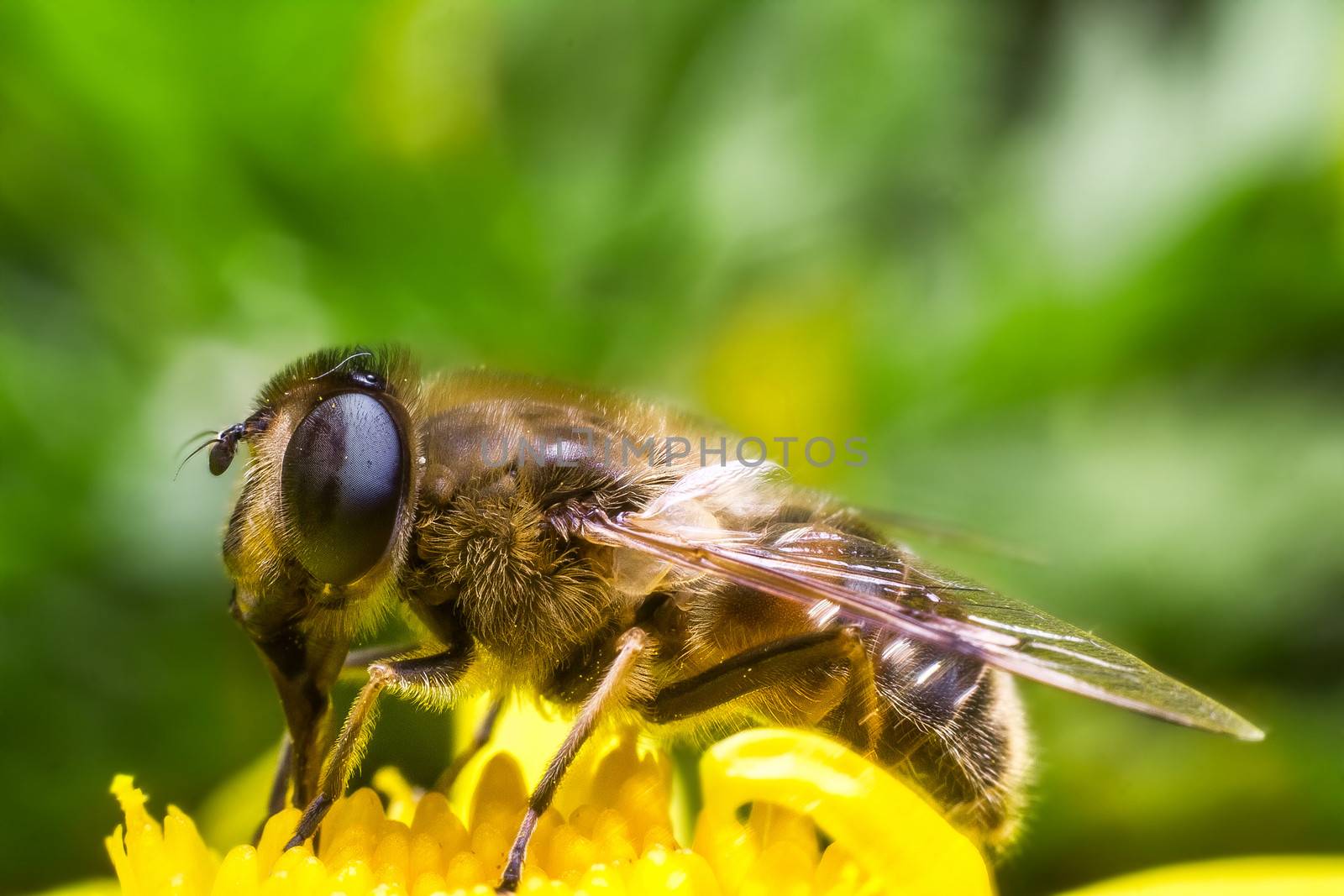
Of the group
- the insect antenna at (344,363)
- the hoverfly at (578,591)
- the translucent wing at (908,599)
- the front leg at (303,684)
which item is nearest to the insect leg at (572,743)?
the hoverfly at (578,591)

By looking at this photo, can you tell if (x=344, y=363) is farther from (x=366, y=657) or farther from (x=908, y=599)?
(x=908, y=599)

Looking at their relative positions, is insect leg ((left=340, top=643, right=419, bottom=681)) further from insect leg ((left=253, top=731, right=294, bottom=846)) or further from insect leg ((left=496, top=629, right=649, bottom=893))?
insect leg ((left=496, top=629, right=649, bottom=893))

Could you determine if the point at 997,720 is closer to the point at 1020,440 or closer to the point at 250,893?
the point at 250,893

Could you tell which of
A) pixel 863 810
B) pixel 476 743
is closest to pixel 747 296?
pixel 476 743

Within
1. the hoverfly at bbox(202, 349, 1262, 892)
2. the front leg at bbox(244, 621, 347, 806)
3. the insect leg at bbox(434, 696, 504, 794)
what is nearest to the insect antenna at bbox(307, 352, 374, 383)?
the hoverfly at bbox(202, 349, 1262, 892)

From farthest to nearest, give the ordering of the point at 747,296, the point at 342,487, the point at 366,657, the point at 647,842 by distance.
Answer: the point at 747,296, the point at 366,657, the point at 647,842, the point at 342,487

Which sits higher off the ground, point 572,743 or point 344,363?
point 344,363
